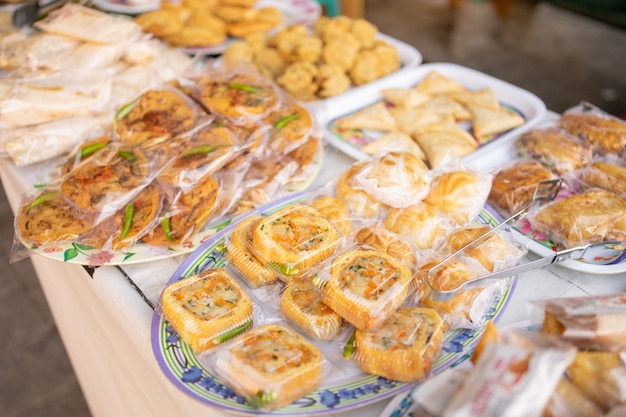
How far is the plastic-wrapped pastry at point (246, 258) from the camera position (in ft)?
4.13

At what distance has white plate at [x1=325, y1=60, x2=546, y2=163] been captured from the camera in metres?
1.88

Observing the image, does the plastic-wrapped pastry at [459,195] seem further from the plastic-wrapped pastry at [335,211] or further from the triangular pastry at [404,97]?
the triangular pastry at [404,97]

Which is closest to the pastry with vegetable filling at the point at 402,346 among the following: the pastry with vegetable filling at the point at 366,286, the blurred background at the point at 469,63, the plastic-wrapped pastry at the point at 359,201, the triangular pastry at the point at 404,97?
the pastry with vegetable filling at the point at 366,286

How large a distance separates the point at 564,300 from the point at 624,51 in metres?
5.80

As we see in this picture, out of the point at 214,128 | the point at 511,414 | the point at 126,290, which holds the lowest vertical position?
the point at 126,290

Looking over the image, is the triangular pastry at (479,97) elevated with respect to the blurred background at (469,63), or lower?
elevated

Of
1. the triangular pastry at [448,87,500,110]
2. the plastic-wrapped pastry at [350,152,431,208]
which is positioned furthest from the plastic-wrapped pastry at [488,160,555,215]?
the triangular pastry at [448,87,500,110]

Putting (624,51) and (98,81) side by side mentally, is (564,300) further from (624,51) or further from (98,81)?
(624,51)

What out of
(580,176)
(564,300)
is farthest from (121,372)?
(580,176)

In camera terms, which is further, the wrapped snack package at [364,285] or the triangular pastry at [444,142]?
the triangular pastry at [444,142]

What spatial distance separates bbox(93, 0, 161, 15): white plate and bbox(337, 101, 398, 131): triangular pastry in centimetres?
151

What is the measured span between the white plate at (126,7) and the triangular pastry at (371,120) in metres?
1.51

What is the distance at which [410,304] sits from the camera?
1163mm

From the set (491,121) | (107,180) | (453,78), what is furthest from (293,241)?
(453,78)
